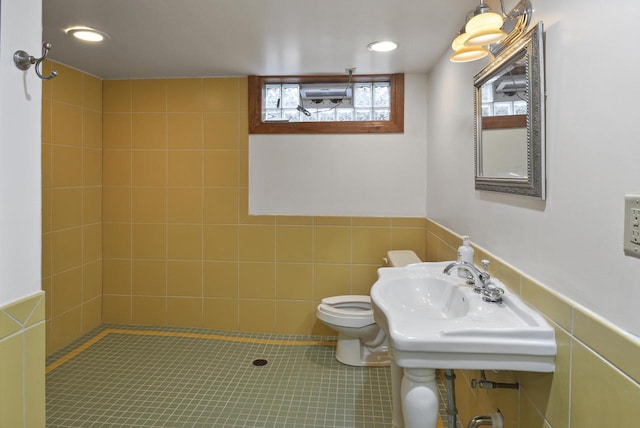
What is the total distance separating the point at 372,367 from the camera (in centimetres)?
275

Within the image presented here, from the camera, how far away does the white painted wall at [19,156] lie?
996mm

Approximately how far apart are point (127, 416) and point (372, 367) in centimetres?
155

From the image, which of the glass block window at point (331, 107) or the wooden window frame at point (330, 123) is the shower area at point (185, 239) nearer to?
the wooden window frame at point (330, 123)

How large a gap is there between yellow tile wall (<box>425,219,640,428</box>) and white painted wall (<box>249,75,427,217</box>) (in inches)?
62.9

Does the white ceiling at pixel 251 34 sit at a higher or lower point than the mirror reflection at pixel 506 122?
higher

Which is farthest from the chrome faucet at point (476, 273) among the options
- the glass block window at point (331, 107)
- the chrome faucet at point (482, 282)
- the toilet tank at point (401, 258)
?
the glass block window at point (331, 107)

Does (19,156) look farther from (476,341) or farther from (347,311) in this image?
(347,311)

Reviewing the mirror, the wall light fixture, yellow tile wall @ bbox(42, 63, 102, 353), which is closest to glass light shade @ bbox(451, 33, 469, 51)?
the wall light fixture

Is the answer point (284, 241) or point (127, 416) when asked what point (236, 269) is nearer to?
point (284, 241)

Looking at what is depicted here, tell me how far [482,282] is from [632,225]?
70 centimetres

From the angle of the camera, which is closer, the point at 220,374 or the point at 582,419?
the point at 582,419

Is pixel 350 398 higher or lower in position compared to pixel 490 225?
lower

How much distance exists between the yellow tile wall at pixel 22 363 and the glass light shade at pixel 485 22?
161cm

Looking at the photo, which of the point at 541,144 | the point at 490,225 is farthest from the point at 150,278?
the point at 541,144
